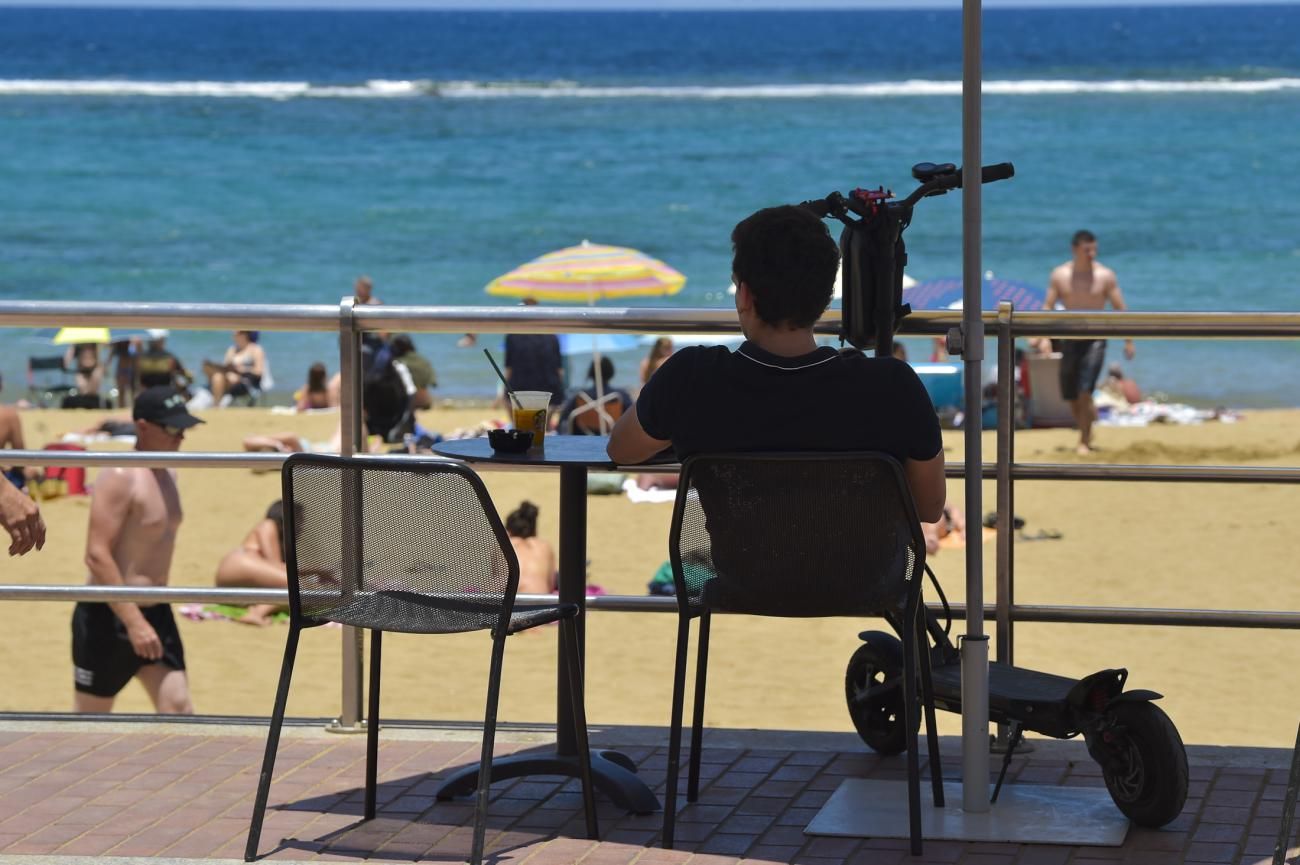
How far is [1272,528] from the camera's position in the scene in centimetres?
1212

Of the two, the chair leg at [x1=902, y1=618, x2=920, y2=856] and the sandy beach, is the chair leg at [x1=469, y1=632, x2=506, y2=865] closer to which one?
the chair leg at [x1=902, y1=618, x2=920, y2=856]

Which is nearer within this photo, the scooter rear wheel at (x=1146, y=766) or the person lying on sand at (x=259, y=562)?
the scooter rear wheel at (x=1146, y=766)

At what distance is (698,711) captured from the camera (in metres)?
3.96

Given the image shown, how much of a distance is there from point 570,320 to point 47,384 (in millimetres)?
15966

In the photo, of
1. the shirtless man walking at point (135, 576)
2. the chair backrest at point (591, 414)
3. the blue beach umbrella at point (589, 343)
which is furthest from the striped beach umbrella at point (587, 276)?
the shirtless man walking at point (135, 576)

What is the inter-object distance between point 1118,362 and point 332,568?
56.2 ft

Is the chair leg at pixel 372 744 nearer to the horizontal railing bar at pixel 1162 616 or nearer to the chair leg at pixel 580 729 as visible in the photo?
the chair leg at pixel 580 729

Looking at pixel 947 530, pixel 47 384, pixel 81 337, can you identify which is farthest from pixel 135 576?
pixel 47 384

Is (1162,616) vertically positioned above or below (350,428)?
below

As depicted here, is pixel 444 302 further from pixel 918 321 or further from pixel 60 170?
pixel 918 321

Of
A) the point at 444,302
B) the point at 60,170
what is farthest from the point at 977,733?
the point at 60,170

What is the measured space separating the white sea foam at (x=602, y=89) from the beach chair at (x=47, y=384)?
156 feet

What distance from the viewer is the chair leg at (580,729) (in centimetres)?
390

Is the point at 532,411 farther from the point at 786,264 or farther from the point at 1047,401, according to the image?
the point at 1047,401
